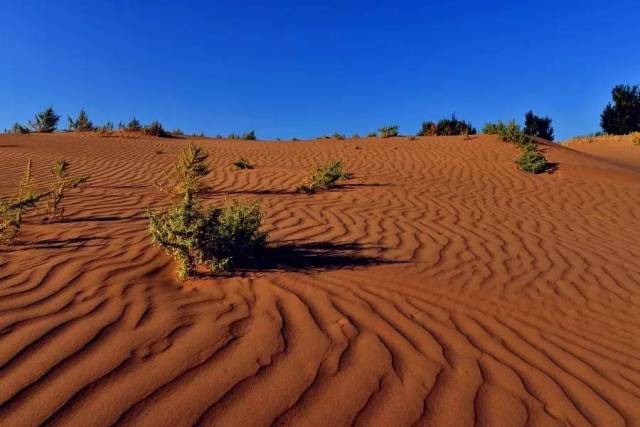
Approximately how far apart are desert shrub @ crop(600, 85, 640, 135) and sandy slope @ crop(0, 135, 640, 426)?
2941 centimetres

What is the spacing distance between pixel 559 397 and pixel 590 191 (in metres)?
8.50

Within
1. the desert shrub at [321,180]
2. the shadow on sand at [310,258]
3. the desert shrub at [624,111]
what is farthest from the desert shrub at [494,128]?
the desert shrub at [624,111]

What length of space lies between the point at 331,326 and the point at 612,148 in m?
24.1

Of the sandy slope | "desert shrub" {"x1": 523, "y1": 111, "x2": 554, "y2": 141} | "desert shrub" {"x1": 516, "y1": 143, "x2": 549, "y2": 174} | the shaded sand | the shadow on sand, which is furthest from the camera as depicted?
"desert shrub" {"x1": 523, "y1": 111, "x2": 554, "y2": 141}

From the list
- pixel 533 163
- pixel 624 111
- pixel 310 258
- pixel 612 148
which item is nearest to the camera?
pixel 310 258

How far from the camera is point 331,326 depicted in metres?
3.04

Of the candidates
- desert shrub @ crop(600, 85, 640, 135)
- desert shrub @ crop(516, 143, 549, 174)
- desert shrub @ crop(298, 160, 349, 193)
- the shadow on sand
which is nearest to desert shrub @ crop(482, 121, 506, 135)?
desert shrub @ crop(516, 143, 549, 174)

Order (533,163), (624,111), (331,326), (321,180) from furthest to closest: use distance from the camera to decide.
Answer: (624,111) < (533,163) < (321,180) < (331,326)

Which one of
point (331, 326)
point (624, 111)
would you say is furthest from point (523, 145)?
point (624, 111)

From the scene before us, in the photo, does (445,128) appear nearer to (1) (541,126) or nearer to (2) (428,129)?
(2) (428,129)

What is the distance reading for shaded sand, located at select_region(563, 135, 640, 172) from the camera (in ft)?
64.2

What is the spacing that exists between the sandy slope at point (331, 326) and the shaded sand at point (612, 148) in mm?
14971

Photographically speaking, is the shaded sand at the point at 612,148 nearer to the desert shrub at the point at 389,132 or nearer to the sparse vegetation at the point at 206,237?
the desert shrub at the point at 389,132

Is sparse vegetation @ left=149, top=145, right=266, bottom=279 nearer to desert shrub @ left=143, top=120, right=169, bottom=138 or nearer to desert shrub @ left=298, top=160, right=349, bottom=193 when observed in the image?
desert shrub @ left=298, top=160, right=349, bottom=193
